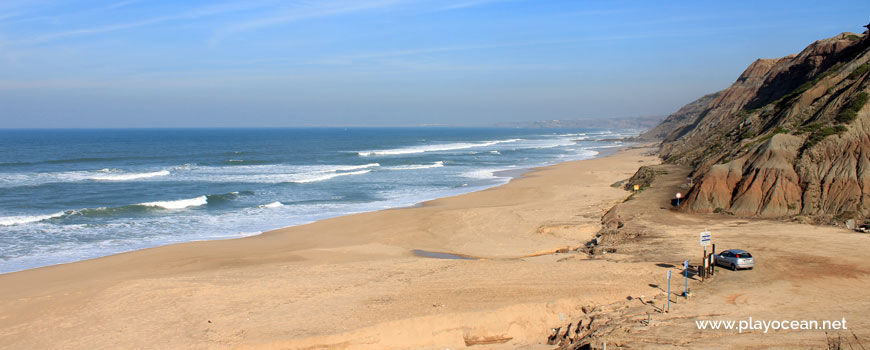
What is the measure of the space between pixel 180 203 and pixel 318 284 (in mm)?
23023

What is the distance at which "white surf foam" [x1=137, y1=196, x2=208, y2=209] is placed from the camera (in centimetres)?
3566

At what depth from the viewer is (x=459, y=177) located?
51.8 metres

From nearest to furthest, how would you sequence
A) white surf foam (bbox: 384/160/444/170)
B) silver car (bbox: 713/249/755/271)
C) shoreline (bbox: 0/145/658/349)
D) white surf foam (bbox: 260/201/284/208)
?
1. shoreline (bbox: 0/145/658/349)
2. silver car (bbox: 713/249/755/271)
3. white surf foam (bbox: 260/201/284/208)
4. white surf foam (bbox: 384/160/444/170)

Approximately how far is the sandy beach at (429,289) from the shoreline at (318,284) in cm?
7

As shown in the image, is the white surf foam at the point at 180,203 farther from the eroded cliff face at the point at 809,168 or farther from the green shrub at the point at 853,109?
the green shrub at the point at 853,109

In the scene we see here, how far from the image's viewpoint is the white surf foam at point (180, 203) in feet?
117

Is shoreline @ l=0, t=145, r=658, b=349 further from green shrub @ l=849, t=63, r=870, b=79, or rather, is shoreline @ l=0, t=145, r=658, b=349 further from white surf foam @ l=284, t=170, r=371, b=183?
white surf foam @ l=284, t=170, r=371, b=183

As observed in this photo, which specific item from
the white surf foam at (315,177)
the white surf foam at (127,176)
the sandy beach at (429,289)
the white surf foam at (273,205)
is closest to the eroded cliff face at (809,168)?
the sandy beach at (429,289)

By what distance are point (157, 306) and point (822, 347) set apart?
16.1 metres

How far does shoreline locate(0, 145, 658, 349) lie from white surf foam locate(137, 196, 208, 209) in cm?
1166

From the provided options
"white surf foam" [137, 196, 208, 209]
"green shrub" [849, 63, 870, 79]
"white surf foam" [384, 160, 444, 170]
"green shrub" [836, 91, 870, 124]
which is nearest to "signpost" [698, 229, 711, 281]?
"green shrub" [836, 91, 870, 124]

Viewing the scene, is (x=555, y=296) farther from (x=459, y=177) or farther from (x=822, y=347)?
(x=459, y=177)

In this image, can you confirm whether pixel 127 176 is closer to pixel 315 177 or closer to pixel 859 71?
pixel 315 177

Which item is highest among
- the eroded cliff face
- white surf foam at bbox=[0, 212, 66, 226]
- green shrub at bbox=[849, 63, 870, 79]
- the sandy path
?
green shrub at bbox=[849, 63, 870, 79]
